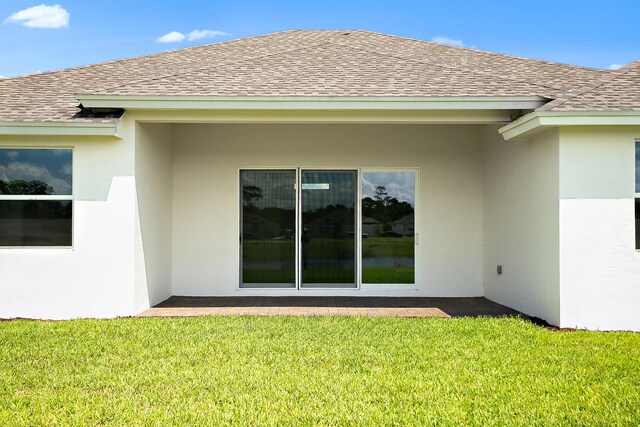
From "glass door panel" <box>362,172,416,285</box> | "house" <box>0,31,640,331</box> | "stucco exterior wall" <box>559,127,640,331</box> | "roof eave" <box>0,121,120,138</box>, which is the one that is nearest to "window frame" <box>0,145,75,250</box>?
"house" <box>0,31,640,331</box>

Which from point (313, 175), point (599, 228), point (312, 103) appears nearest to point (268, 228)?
point (313, 175)

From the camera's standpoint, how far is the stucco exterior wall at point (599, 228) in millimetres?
8008

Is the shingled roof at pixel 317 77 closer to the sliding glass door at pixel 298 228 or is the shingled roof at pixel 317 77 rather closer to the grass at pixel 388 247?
the sliding glass door at pixel 298 228

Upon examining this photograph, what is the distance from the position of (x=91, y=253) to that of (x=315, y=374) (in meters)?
5.24

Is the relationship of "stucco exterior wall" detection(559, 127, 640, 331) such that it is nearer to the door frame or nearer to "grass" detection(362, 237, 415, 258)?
"grass" detection(362, 237, 415, 258)

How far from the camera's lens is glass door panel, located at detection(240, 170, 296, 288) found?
11.5 meters

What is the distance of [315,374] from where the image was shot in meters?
5.55

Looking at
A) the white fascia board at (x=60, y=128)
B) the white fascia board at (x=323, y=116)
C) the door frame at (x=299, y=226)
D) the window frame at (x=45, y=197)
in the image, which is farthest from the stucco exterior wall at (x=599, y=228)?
the window frame at (x=45, y=197)

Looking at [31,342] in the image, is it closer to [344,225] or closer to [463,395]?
[463,395]

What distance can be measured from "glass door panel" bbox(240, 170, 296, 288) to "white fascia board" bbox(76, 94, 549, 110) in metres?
2.85

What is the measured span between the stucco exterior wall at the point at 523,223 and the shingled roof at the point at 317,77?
1.09 metres

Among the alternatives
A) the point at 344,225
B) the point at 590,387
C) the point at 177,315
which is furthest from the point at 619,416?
the point at 344,225

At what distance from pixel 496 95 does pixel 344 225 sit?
13.8 ft

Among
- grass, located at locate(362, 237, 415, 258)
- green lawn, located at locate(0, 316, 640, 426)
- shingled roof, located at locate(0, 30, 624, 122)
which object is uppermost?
shingled roof, located at locate(0, 30, 624, 122)
